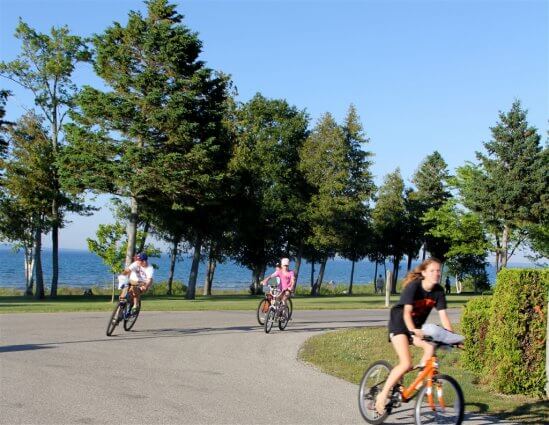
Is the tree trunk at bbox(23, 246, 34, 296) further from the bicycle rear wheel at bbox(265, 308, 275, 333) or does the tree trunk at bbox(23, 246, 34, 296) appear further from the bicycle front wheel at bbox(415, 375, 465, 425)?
the bicycle front wheel at bbox(415, 375, 465, 425)

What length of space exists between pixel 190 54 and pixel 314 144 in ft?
58.9

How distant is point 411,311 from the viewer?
7355mm

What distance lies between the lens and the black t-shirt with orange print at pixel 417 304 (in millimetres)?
7430

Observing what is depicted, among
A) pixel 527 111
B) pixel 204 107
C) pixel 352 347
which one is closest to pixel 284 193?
pixel 204 107

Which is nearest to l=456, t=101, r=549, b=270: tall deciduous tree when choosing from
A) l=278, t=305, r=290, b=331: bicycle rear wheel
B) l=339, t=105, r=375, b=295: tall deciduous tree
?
l=339, t=105, r=375, b=295: tall deciduous tree

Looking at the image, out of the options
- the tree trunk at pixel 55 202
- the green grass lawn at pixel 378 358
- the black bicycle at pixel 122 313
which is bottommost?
the green grass lawn at pixel 378 358

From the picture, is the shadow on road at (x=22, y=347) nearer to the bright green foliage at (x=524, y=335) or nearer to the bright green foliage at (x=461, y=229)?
the bright green foliage at (x=524, y=335)

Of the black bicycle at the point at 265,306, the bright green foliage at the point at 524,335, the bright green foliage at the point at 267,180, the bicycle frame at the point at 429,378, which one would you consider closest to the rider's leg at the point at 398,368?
the bicycle frame at the point at 429,378

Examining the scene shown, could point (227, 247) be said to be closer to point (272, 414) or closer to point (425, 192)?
point (425, 192)

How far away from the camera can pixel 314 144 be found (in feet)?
182

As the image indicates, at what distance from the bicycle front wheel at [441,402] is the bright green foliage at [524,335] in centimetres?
317

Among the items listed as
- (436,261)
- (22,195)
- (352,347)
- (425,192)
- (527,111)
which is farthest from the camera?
(425,192)

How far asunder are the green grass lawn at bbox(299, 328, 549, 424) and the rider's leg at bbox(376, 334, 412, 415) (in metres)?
1.74

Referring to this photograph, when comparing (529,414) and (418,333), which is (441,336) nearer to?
(418,333)
